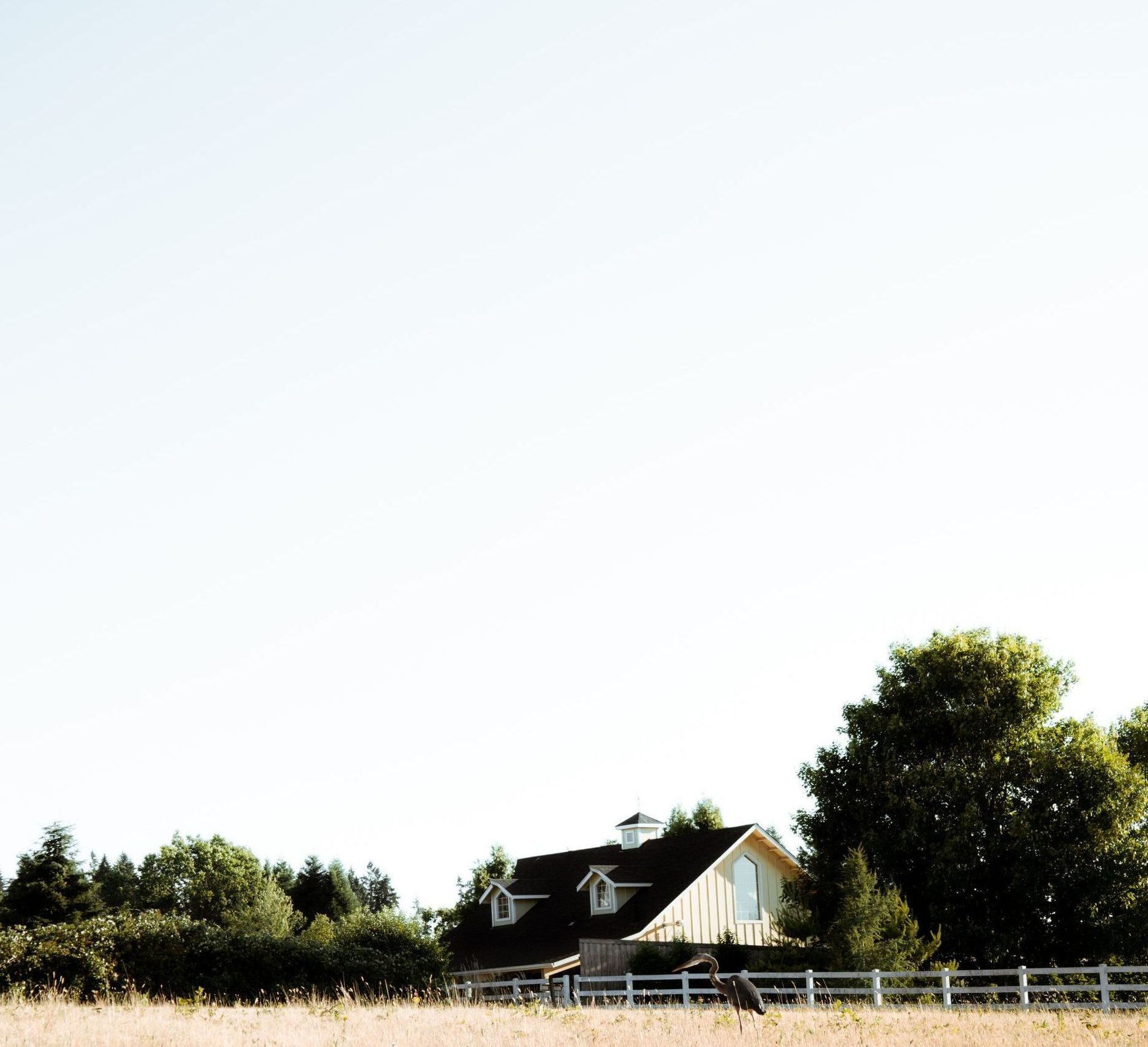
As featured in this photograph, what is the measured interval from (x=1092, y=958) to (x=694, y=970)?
40.9 ft

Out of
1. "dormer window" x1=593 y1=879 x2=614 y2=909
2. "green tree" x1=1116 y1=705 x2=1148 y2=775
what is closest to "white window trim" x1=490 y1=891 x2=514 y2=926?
"dormer window" x1=593 y1=879 x2=614 y2=909

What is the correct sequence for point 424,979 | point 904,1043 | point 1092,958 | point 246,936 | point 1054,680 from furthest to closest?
point 1054,680
point 1092,958
point 424,979
point 246,936
point 904,1043

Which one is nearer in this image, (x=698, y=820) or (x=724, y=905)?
(x=724, y=905)

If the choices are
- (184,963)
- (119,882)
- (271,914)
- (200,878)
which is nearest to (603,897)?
(184,963)

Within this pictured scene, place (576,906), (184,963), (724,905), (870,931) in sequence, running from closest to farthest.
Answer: (184,963), (870,931), (724,905), (576,906)

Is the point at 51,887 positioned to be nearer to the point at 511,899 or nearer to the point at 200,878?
the point at 511,899

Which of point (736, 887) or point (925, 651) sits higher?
point (925, 651)

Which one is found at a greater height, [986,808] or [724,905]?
[986,808]

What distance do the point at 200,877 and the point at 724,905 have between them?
56.4 m

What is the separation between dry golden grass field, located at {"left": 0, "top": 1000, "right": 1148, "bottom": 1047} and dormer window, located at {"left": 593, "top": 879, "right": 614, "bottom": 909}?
23406 millimetres

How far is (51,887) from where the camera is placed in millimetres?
54562

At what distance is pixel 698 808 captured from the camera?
64500mm

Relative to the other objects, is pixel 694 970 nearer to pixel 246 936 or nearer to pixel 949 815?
pixel 949 815

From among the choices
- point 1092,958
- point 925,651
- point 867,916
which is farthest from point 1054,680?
point 867,916
